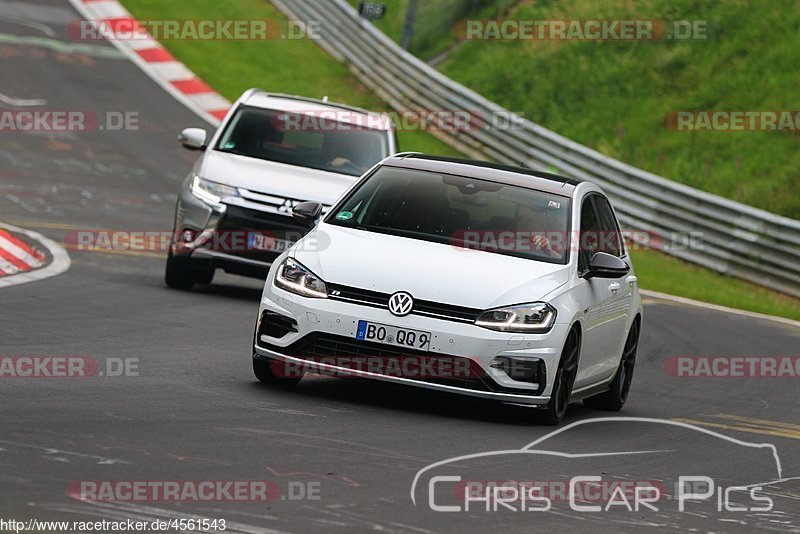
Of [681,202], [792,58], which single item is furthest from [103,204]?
[792,58]

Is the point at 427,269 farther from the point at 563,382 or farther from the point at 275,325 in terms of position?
the point at 563,382

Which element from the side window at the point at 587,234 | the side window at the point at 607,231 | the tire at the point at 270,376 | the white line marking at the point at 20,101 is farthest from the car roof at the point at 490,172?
the white line marking at the point at 20,101

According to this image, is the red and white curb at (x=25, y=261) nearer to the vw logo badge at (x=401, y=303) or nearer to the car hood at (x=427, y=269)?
the car hood at (x=427, y=269)

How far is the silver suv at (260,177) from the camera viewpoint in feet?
47.4

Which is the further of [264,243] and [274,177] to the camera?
[274,177]

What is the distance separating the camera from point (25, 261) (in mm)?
14945

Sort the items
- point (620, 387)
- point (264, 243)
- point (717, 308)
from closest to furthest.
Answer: point (620, 387) → point (264, 243) → point (717, 308)

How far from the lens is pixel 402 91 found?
3084 centimetres

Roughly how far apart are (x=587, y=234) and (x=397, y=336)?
2074mm

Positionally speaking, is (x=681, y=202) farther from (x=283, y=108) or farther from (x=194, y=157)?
(x=283, y=108)

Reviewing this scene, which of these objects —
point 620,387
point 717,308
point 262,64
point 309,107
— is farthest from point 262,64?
point 620,387

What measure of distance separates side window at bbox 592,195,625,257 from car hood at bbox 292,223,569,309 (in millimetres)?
1222

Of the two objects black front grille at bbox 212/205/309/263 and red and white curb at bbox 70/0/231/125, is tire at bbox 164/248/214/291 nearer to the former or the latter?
black front grille at bbox 212/205/309/263

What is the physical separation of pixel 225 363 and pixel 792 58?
68.4 feet
